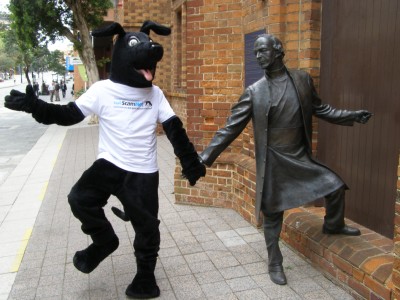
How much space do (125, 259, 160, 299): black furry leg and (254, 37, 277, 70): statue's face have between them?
5.91 ft

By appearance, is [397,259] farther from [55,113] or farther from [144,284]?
[55,113]

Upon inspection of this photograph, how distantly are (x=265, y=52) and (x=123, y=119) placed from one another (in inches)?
47.6

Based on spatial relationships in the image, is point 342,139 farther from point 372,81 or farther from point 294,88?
point 294,88

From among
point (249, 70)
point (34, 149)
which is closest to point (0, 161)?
point (34, 149)

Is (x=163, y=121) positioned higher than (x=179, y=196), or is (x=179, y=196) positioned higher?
(x=163, y=121)

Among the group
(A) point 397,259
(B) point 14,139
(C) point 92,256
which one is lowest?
(B) point 14,139

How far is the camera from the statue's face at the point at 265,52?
3.42 meters

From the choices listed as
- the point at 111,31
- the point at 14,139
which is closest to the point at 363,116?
the point at 111,31

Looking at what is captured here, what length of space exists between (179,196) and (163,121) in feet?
8.24

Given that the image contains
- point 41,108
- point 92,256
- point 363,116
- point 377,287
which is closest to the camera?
point 377,287

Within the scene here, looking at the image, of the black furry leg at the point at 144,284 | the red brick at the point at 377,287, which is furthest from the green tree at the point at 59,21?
the red brick at the point at 377,287

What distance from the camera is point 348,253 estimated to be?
137 inches

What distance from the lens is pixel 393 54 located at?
3.48 m

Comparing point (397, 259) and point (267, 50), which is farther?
point (267, 50)
